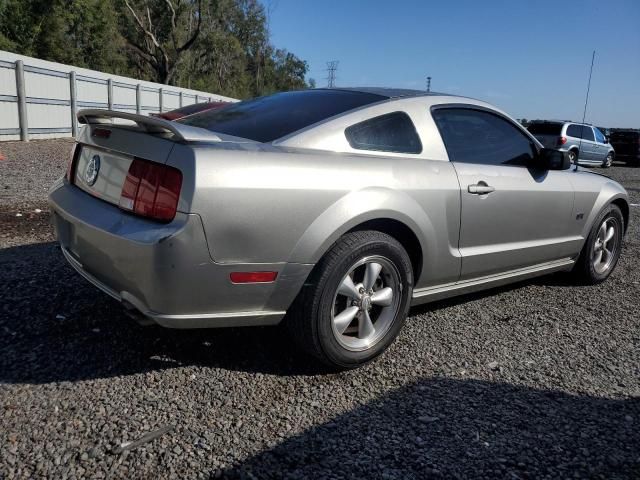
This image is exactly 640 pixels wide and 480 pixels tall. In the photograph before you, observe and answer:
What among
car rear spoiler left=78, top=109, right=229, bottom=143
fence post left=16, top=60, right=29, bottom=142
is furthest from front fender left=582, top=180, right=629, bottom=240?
fence post left=16, top=60, right=29, bottom=142

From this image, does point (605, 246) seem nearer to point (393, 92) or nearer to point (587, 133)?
point (393, 92)

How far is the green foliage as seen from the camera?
112ft

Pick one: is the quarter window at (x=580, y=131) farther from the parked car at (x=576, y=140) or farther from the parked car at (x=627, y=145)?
the parked car at (x=627, y=145)

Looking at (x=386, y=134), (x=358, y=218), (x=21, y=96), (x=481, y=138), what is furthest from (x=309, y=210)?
(x=21, y=96)

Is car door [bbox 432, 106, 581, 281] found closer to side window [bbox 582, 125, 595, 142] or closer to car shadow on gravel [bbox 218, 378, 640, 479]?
car shadow on gravel [bbox 218, 378, 640, 479]

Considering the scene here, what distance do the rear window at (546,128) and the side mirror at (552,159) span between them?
15.4 m

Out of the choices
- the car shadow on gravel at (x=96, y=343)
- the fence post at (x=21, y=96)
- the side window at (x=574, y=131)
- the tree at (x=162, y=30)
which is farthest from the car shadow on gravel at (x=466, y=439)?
the tree at (x=162, y=30)

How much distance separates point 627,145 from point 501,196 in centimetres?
2436

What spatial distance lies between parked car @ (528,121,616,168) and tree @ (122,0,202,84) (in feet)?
91.3

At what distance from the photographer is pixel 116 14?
4075 centimetres

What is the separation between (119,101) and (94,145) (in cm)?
1890

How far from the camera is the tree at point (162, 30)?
39.7 meters

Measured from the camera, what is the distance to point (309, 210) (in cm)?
264

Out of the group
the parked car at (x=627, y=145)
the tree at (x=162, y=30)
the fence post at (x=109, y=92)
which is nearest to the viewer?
the fence post at (x=109, y=92)
